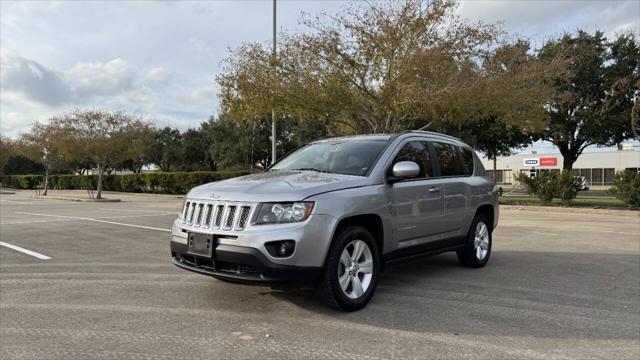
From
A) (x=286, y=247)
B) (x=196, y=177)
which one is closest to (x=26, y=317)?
(x=286, y=247)

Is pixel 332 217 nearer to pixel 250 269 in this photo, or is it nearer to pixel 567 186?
pixel 250 269

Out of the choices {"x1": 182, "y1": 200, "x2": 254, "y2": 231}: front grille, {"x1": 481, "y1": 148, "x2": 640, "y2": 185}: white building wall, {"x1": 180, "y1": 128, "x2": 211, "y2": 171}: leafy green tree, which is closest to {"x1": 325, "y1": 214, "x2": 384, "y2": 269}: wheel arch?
{"x1": 182, "y1": 200, "x2": 254, "y2": 231}: front grille

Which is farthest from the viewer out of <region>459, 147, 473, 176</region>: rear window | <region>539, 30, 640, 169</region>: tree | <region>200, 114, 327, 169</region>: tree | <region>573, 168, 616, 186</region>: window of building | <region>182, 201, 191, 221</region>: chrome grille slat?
<region>573, 168, 616, 186</region>: window of building

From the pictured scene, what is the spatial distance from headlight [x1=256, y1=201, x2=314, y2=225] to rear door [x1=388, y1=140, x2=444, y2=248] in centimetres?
124

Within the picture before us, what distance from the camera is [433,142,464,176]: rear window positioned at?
22.2 feet

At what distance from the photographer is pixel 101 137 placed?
30062 millimetres

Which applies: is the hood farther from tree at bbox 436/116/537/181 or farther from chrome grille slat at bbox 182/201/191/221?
tree at bbox 436/116/537/181

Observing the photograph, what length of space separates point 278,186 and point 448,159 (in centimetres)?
291

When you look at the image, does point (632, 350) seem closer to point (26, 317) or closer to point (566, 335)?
point (566, 335)

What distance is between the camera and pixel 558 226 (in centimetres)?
1377

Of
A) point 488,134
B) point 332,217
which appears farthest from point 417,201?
point 488,134

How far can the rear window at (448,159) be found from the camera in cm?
677

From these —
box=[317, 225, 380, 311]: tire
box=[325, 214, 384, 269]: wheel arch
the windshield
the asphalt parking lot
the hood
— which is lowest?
the asphalt parking lot

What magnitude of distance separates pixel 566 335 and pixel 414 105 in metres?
13.3
